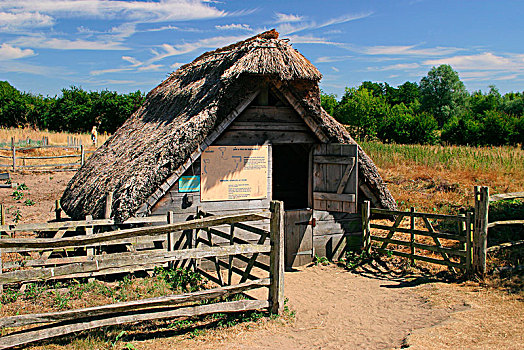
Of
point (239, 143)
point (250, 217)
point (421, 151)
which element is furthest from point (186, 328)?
point (421, 151)

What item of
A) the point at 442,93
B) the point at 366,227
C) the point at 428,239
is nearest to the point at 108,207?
the point at 366,227

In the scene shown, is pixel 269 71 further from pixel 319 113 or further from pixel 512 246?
pixel 512 246

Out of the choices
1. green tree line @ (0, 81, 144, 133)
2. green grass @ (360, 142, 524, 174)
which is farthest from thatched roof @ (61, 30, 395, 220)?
green tree line @ (0, 81, 144, 133)

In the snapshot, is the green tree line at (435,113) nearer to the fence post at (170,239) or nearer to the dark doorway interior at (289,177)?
the dark doorway interior at (289,177)

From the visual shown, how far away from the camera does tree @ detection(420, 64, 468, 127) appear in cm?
5959

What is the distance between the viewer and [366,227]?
994 cm

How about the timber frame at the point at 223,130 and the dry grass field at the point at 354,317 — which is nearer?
the dry grass field at the point at 354,317

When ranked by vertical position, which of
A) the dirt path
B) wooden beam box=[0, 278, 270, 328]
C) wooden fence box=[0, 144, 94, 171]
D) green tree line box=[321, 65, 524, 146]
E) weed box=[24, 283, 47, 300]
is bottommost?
the dirt path

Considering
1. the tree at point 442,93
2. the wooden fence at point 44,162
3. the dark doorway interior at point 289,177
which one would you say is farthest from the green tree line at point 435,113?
the wooden fence at point 44,162

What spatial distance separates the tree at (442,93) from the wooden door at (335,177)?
177 ft

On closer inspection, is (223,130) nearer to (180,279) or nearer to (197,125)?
(197,125)

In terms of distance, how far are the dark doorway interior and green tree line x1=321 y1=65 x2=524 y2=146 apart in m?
18.9

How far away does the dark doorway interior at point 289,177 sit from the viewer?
41.9ft

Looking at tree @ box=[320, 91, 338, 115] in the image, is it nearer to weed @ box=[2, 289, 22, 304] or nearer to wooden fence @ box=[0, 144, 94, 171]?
wooden fence @ box=[0, 144, 94, 171]
